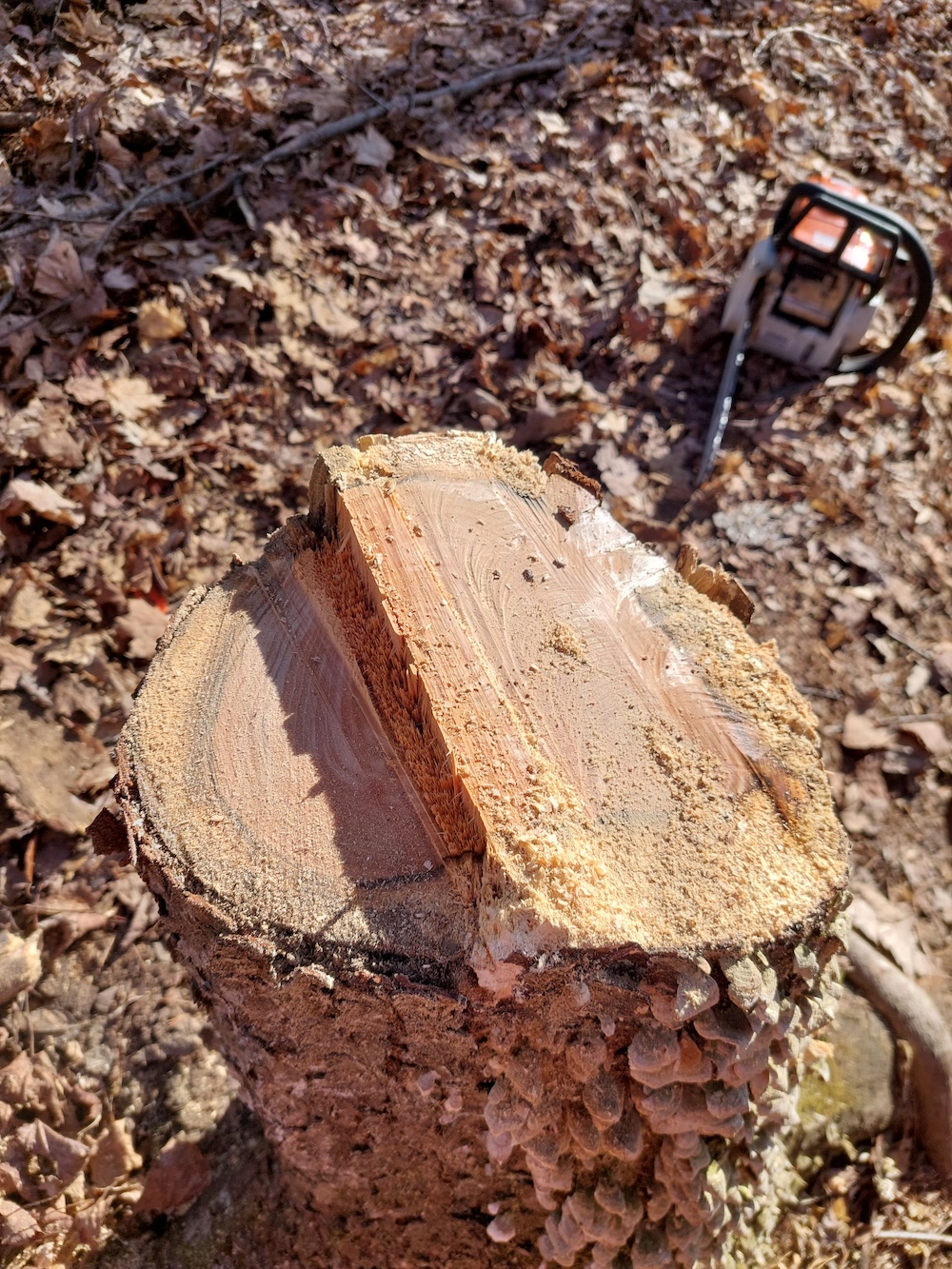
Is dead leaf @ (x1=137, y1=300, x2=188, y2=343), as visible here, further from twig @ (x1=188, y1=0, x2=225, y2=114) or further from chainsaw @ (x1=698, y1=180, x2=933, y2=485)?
chainsaw @ (x1=698, y1=180, x2=933, y2=485)

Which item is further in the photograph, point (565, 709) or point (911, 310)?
point (911, 310)

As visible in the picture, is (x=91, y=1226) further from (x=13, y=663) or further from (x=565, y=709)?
(x=565, y=709)

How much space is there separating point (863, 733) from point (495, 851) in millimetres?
2432

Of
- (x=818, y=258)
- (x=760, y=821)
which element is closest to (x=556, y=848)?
Result: (x=760, y=821)

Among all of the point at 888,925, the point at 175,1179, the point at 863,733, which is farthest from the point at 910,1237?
the point at 175,1179

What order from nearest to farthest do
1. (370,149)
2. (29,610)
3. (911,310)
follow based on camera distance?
(29,610) < (911,310) < (370,149)

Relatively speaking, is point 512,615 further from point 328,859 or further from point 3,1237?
point 3,1237

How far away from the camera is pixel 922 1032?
251 cm

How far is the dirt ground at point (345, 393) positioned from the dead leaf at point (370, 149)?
0.06 ft

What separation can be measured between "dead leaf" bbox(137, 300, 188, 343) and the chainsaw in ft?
7.61

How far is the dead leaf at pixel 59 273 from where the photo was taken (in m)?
3.19

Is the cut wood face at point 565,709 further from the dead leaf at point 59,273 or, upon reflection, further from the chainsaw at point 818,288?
the chainsaw at point 818,288

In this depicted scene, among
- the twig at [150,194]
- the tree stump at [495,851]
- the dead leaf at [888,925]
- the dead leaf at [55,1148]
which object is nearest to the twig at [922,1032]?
the dead leaf at [888,925]

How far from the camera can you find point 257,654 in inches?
66.4
